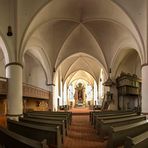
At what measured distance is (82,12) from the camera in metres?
13.7

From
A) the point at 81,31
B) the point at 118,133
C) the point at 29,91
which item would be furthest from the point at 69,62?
the point at 118,133

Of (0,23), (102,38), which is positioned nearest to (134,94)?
(102,38)

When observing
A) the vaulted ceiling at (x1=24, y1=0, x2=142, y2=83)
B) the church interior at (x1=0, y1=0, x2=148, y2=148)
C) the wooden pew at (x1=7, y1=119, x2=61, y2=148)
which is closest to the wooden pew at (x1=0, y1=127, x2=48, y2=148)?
the church interior at (x1=0, y1=0, x2=148, y2=148)

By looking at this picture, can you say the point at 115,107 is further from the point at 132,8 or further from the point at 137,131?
the point at 137,131

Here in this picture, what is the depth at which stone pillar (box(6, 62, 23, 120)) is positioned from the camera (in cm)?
1026

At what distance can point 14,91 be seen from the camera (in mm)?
10336

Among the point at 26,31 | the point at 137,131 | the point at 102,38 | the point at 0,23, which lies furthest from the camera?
the point at 102,38

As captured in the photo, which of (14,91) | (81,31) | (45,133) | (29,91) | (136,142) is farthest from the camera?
(81,31)

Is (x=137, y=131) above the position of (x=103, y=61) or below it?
below

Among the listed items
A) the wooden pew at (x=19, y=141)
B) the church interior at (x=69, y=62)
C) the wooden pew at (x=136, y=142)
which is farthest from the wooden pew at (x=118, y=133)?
the wooden pew at (x=19, y=141)

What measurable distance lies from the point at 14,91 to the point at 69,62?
1550cm

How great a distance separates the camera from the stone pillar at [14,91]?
1026cm

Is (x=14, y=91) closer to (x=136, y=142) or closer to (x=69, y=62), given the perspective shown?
(x=136, y=142)

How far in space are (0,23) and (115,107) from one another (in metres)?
12.6
